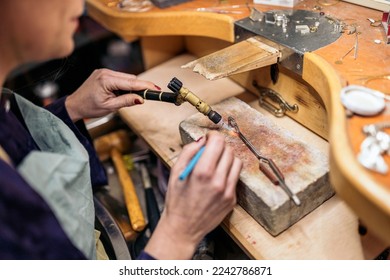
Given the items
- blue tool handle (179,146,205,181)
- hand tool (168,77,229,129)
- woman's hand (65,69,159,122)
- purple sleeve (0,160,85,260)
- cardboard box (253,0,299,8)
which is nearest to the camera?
purple sleeve (0,160,85,260)

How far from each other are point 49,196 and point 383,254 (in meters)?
0.69

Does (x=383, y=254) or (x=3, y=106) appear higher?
(x=3, y=106)

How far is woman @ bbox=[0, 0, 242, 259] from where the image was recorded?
0.57m

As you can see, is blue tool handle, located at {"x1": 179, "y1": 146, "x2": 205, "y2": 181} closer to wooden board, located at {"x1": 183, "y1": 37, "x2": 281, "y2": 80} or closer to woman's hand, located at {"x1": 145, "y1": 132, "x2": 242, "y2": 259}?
woman's hand, located at {"x1": 145, "y1": 132, "x2": 242, "y2": 259}

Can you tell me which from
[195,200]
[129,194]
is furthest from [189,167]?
[129,194]

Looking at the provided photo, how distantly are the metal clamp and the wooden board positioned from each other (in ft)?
0.45

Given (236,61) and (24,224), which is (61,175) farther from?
(236,61)

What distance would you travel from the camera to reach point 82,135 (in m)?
1.03

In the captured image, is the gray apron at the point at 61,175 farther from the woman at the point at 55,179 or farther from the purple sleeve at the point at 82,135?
the purple sleeve at the point at 82,135

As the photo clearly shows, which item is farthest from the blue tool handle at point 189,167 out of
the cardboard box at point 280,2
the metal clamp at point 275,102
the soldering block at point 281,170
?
the cardboard box at point 280,2

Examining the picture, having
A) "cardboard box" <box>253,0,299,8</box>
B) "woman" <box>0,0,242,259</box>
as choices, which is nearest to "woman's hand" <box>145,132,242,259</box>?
"woman" <box>0,0,242,259</box>

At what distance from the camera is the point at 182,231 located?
702 mm

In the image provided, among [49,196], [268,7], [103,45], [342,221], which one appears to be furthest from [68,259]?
[103,45]
